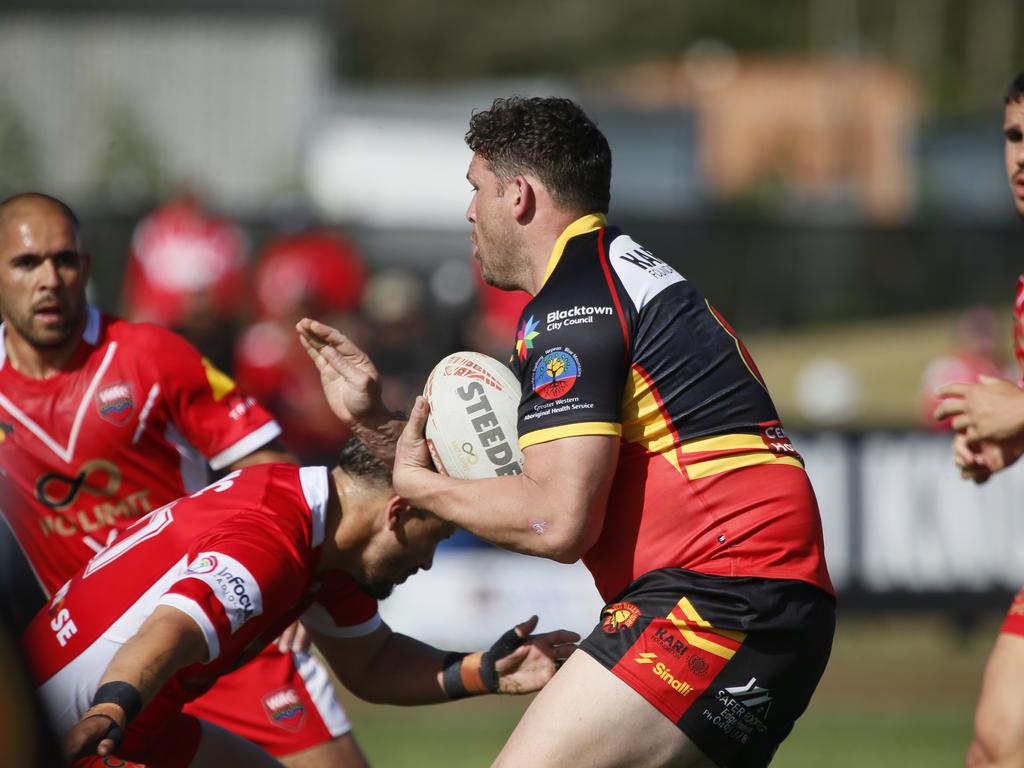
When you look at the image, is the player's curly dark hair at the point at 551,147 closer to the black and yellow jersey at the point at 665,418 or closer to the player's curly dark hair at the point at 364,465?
the black and yellow jersey at the point at 665,418

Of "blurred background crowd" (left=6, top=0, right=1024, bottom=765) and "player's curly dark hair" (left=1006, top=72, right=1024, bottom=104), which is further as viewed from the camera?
"blurred background crowd" (left=6, top=0, right=1024, bottom=765)

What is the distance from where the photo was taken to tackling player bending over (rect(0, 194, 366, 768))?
224 inches

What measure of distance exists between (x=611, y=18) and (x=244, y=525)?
2529 inches

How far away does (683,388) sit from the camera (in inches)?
163

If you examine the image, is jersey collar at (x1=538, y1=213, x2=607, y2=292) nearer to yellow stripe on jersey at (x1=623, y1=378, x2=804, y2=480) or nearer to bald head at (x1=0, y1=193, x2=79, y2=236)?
yellow stripe on jersey at (x1=623, y1=378, x2=804, y2=480)

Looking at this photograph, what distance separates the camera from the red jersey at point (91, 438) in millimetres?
5738

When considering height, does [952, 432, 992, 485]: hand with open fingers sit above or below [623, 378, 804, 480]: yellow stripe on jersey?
below

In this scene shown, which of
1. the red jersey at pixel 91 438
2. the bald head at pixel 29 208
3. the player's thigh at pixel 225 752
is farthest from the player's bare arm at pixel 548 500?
the bald head at pixel 29 208

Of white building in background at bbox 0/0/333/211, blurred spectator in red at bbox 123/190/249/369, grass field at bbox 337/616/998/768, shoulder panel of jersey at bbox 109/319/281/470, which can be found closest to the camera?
shoulder panel of jersey at bbox 109/319/281/470

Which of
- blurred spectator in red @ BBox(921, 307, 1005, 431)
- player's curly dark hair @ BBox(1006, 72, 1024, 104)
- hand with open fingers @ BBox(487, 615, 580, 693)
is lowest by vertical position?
blurred spectator in red @ BBox(921, 307, 1005, 431)

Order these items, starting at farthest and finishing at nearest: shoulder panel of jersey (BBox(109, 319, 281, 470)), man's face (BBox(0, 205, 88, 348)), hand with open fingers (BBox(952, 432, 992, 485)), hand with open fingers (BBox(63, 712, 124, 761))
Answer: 1. shoulder panel of jersey (BBox(109, 319, 281, 470))
2. man's face (BBox(0, 205, 88, 348))
3. hand with open fingers (BBox(952, 432, 992, 485))
4. hand with open fingers (BBox(63, 712, 124, 761))

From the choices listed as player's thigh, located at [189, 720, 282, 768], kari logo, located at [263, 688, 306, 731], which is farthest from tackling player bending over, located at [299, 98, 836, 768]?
kari logo, located at [263, 688, 306, 731]

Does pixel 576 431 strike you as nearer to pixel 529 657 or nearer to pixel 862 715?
pixel 529 657

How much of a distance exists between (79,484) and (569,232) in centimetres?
248
